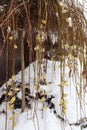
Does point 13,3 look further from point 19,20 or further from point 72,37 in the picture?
point 72,37

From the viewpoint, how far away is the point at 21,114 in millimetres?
1287

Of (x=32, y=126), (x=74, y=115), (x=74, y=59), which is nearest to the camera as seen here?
(x=74, y=59)

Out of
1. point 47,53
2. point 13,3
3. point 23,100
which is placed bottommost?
point 23,100

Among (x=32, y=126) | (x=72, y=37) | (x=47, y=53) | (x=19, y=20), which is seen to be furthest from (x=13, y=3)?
(x=32, y=126)

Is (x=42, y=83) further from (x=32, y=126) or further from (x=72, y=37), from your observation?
(x=72, y=37)

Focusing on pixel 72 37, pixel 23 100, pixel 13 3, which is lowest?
pixel 23 100

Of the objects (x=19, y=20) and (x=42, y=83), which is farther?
(x=42, y=83)

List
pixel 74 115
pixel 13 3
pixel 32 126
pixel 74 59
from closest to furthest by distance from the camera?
1. pixel 13 3
2. pixel 74 59
3. pixel 32 126
4. pixel 74 115

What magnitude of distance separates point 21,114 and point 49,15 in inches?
18.4

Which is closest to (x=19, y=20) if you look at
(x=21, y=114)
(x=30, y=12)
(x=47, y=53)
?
(x=30, y=12)

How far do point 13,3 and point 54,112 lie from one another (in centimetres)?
54

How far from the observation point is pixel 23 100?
1280mm

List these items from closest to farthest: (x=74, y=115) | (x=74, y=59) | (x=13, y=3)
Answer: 1. (x=13, y=3)
2. (x=74, y=59)
3. (x=74, y=115)

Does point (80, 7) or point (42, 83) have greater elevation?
point (80, 7)
